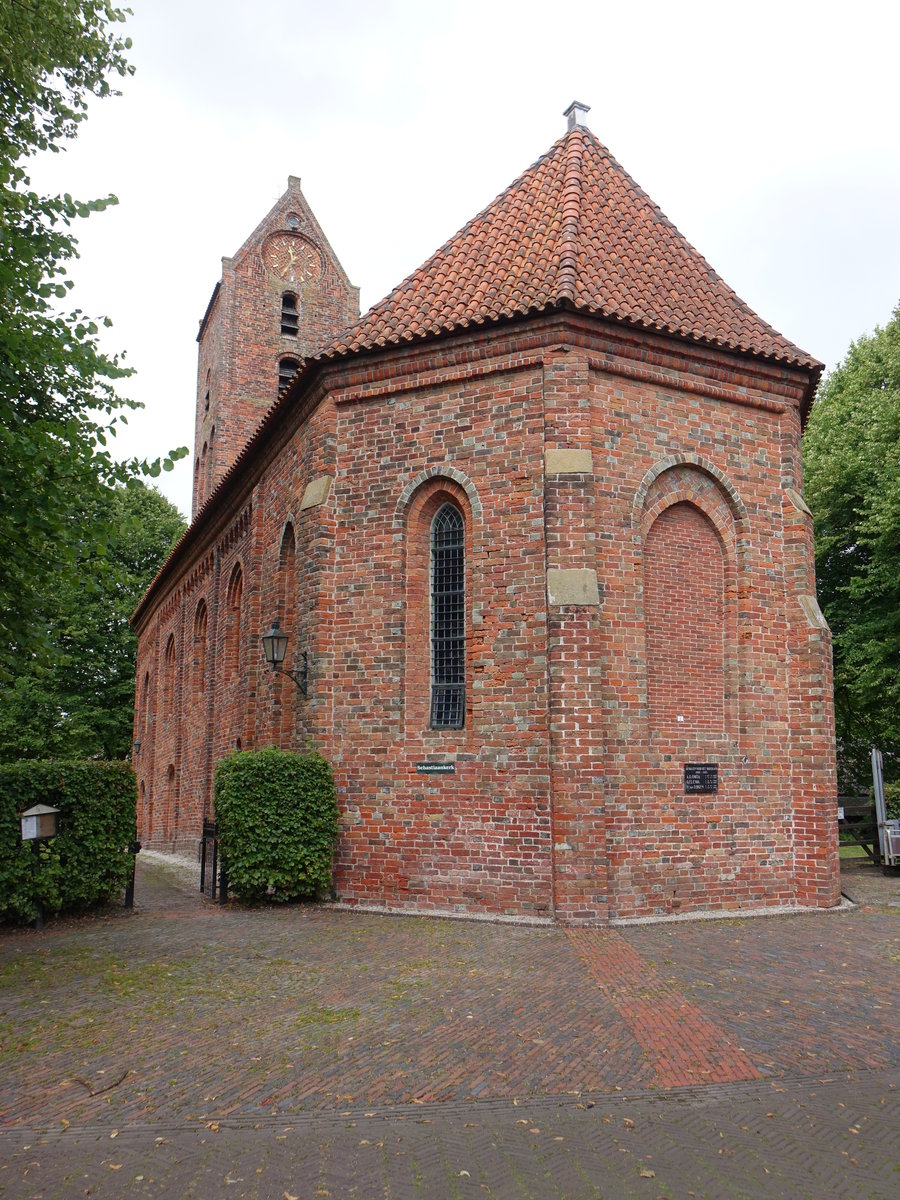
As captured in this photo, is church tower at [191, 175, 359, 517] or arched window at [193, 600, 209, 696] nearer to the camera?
arched window at [193, 600, 209, 696]

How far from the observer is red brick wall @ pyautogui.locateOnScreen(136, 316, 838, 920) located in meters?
10.4

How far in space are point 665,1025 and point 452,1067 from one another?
70.0 inches

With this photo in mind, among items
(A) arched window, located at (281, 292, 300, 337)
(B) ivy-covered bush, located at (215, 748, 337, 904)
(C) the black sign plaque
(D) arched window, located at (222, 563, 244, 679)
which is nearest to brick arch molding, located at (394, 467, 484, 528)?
(B) ivy-covered bush, located at (215, 748, 337, 904)

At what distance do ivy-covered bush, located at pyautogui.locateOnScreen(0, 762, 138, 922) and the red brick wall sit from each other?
2572 millimetres

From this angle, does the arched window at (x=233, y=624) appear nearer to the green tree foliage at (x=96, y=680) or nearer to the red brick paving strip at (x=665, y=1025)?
the green tree foliage at (x=96, y=680)

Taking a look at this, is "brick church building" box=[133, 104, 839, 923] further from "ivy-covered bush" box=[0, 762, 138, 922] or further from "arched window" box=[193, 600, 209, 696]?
"arched window" box=[193, 600, 209, 696]

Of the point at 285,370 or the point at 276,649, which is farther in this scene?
the point at 285,370

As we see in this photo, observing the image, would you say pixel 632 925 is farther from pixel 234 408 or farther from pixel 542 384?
pixel 234 408

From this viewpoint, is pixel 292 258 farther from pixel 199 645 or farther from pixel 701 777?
pixel 701 777

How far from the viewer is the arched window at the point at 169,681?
86.5 feet

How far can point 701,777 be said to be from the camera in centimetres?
1102

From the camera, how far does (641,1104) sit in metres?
5.04

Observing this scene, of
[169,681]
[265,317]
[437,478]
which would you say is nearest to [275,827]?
[437,478]

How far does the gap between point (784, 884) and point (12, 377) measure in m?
10.8
